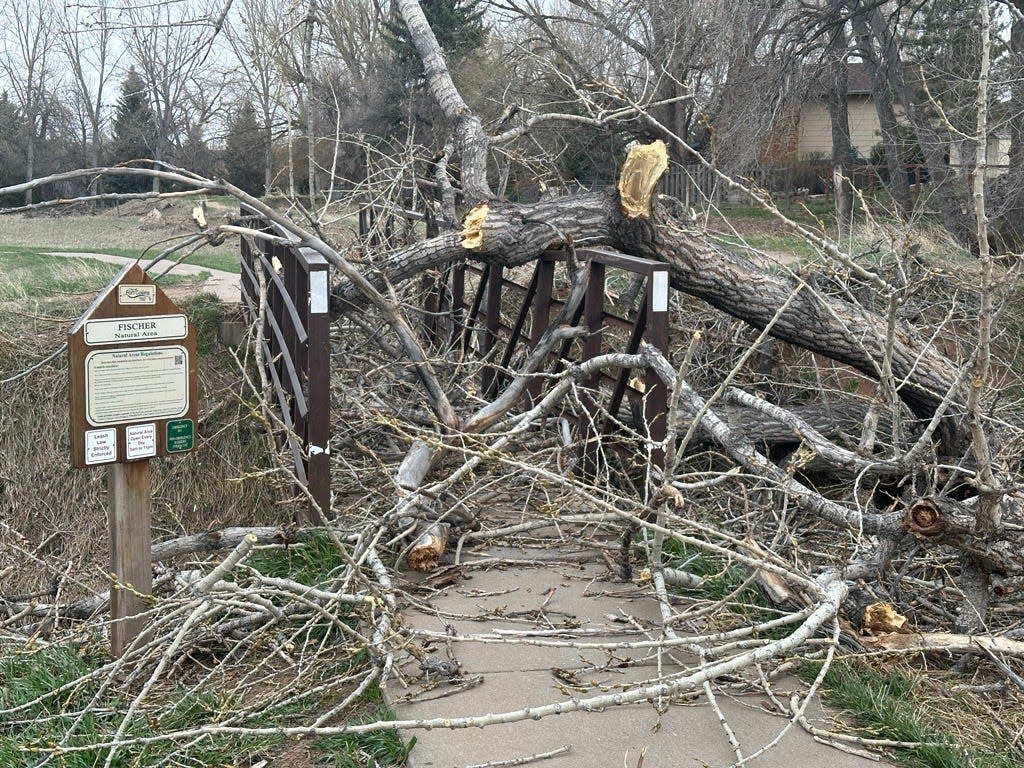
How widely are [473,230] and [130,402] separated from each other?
2801 millimetres

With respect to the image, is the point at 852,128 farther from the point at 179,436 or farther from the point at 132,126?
the point at 179,436

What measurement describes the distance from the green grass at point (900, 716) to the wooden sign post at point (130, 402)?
2499 millimetres

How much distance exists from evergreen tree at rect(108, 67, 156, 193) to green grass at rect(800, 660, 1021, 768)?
35.0 metres

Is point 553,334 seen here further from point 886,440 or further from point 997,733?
point 997,733

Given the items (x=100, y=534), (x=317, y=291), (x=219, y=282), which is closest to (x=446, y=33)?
(x=219, y=282)

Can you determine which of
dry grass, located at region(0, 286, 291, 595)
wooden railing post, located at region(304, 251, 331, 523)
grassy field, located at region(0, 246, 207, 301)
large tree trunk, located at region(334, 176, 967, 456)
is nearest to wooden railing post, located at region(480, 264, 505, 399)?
large tree trunk, located at region(334, 176, 967, 456)

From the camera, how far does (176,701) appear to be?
3.68 metres

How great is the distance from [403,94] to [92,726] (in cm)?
2474

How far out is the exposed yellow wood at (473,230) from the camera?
6312mm

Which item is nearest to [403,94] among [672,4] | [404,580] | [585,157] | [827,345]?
[585,157]

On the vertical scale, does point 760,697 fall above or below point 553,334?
below

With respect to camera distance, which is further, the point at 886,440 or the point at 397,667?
the point at 886,440

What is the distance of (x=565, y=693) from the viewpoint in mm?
3400

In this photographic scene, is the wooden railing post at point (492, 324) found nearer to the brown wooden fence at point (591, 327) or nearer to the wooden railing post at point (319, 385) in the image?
the brown wooden fence at point (591, 327)
